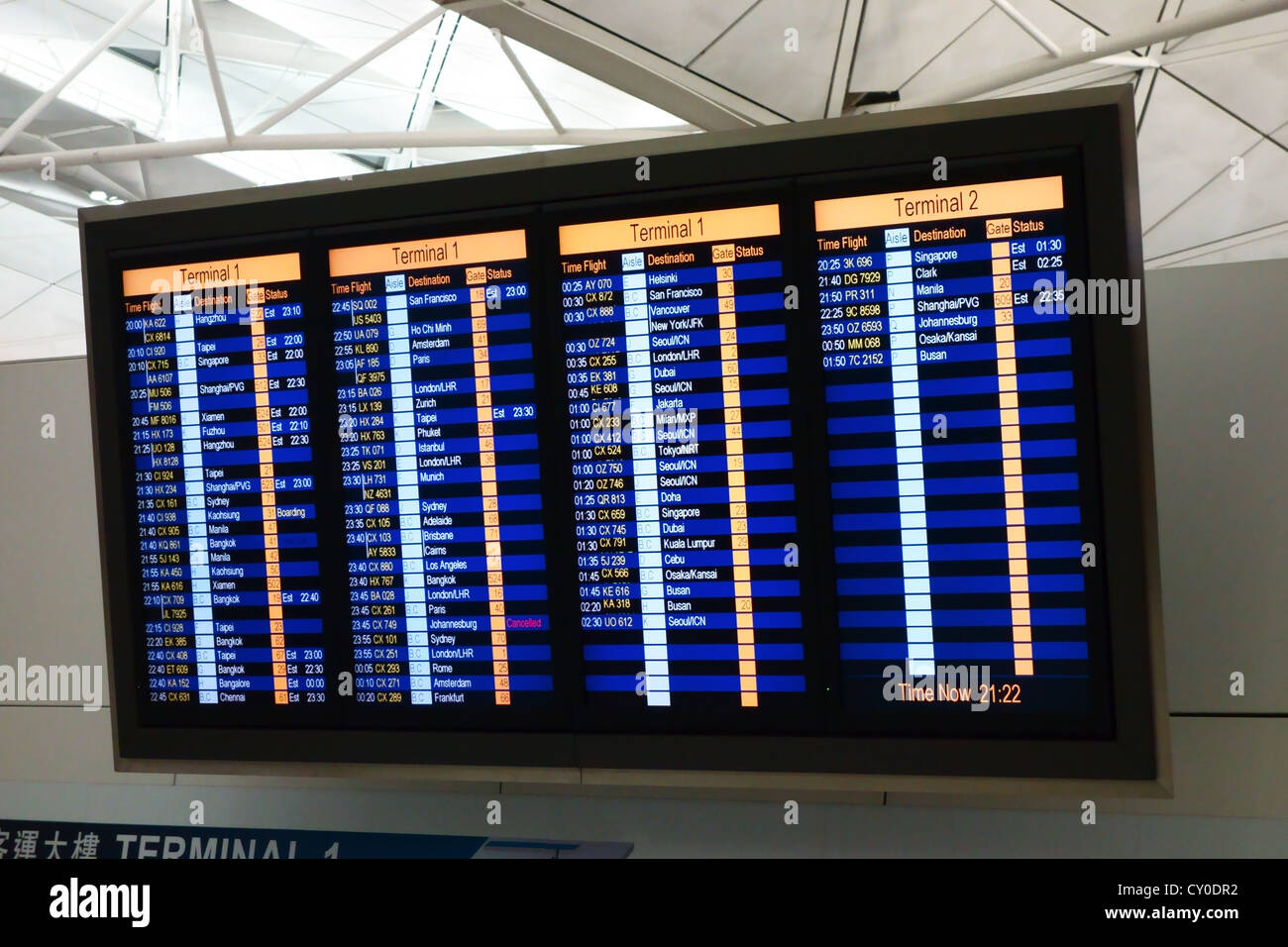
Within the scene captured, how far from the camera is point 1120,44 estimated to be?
380 inches

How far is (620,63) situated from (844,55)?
230 centimetres

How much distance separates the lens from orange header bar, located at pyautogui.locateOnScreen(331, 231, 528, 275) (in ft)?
12.9

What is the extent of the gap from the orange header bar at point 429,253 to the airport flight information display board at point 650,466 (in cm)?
1

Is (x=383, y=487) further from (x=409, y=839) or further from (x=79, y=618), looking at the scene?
(x=79, y=618)

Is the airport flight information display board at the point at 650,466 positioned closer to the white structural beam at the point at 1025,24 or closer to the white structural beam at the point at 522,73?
the white structural beam at the point at 1025,24

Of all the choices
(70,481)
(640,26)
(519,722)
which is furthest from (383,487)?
(640,26)

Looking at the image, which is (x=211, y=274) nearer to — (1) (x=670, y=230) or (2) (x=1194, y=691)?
(1) (x=670, y=230)

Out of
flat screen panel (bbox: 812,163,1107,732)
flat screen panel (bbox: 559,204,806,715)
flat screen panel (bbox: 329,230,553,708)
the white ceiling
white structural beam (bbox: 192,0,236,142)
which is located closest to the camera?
flat screen panel (bbox: 812,163,1107,732)

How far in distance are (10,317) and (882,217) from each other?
29.1m

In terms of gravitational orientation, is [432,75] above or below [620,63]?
above

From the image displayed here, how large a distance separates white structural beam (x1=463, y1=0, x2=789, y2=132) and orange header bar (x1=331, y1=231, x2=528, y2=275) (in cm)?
565

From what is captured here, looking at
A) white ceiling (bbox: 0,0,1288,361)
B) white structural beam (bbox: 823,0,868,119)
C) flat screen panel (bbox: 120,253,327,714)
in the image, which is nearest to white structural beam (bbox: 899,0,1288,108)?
white ceiling (bbox: 0,0,1288,361)

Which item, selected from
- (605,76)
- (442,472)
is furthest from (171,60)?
(442,472)

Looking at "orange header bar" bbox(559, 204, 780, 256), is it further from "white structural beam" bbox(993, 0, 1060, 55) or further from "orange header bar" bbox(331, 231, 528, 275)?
"white structural beam" bbox(993, 0, 1060, 55)
